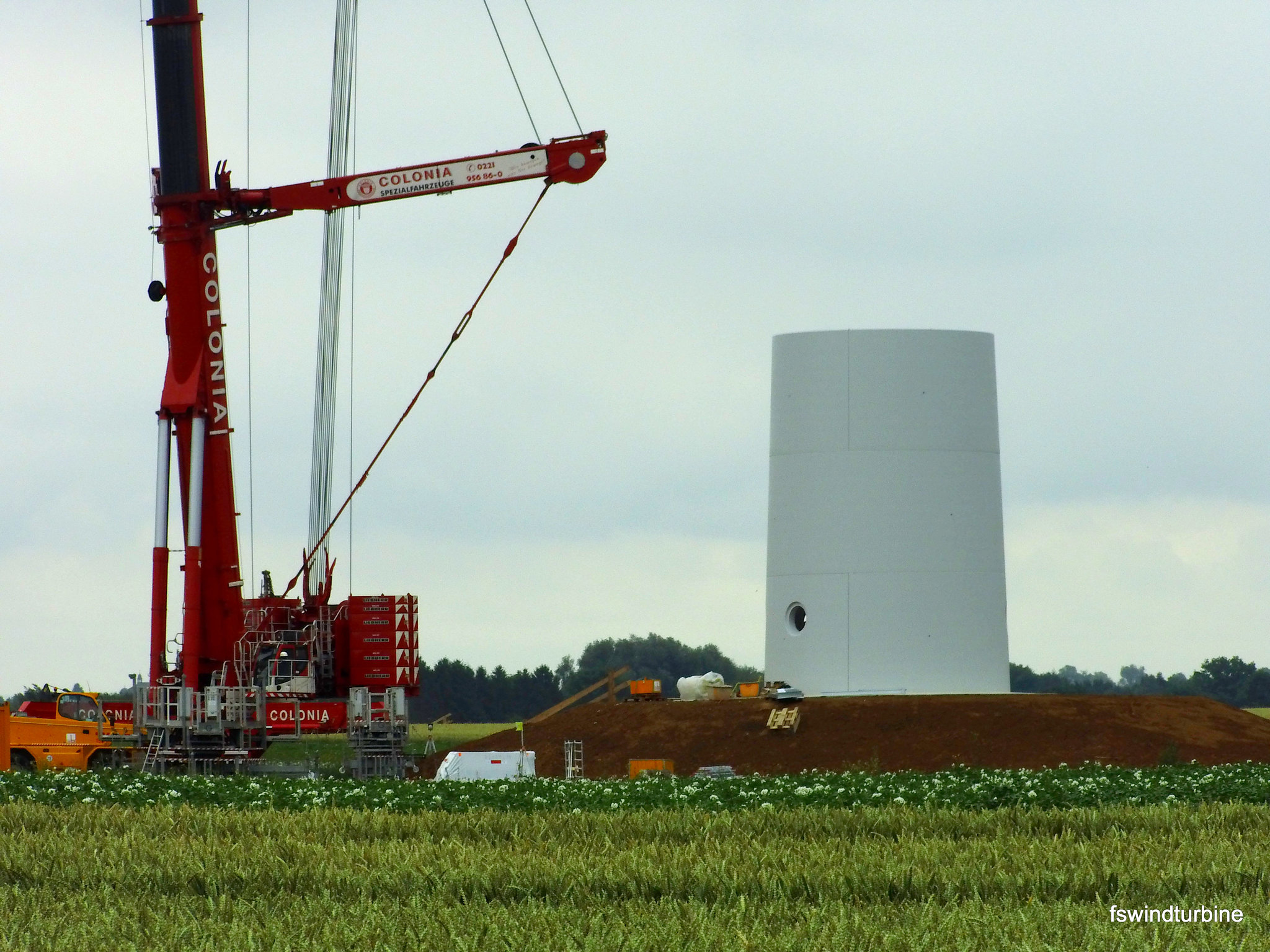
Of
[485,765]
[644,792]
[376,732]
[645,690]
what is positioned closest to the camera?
[644,792]

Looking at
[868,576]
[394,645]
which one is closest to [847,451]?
[868,576]

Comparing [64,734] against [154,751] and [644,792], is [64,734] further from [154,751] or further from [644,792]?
[644,792]

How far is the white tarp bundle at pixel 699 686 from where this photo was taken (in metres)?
44.1

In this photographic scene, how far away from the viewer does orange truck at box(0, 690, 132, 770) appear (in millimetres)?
33406

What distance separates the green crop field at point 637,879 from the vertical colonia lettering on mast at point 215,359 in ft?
51.1

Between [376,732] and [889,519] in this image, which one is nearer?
[376,732]

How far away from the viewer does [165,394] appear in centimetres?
3266

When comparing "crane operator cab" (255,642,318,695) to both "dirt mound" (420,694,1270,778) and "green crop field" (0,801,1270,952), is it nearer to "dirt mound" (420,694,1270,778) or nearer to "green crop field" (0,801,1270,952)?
"dirt mound" (420,694,1270,778)

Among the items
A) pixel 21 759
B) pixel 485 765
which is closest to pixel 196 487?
pixel 21 759

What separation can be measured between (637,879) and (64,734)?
24.3 m

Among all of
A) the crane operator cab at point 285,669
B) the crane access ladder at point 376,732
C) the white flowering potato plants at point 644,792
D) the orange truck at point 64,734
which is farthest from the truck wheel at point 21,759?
the white flowering potato plants at point 644,792

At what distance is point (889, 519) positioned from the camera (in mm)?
39969

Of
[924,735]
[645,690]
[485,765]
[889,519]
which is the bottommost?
[485,765]

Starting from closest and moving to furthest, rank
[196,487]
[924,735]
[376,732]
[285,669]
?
1. [196,487]
2. [376,732]
3. [285,669]
4. [924,735]
